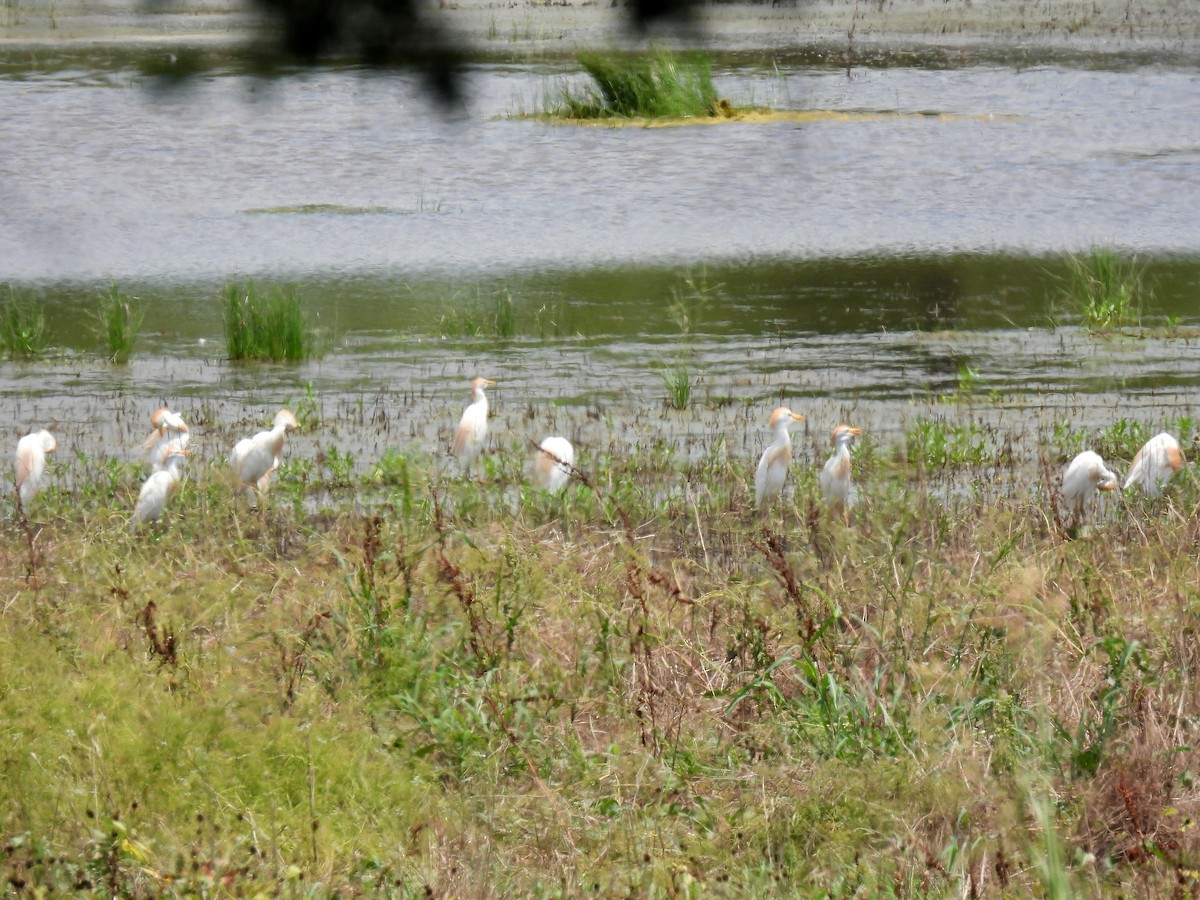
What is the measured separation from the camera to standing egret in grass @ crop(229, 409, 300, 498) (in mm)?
6898

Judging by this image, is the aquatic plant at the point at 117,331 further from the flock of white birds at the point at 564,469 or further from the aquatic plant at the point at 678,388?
the aquatic plant at the point at 678,388

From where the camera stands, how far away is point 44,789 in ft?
11.5

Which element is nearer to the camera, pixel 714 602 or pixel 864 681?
pixel 864 681

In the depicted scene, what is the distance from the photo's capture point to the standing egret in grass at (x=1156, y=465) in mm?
6387

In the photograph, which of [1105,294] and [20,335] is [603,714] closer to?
[20,335]

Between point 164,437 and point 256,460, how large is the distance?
0.82 meters

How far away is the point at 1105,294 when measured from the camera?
34.6 feet

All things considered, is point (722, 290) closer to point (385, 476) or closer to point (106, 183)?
point (385, 476)

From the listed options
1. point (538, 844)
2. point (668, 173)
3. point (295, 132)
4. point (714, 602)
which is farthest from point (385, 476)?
point (295, 132)

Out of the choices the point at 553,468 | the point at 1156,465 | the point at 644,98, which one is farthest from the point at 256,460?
the point at 644,98

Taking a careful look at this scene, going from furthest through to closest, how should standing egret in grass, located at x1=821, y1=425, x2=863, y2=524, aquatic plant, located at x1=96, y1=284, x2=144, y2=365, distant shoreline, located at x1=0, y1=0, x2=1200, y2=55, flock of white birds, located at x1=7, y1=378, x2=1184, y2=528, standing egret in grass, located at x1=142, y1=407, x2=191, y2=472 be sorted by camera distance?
aquatic plant, located at x1=96, y1=284, x2=144, y2=365
standing egret in grass, located at x1=142, y1=407, x2=191, y2=472
standing egret in grass, located at x1=821, y1=425, x2=863, y2=524
flock of white birds, located at x1=7, y1=378, x2=1184, y2=528
distant shoreline, located at x1=0, y1=0, x2=1200, y2=55

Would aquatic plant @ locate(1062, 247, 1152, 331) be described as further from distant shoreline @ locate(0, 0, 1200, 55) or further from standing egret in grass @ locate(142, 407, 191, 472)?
standing egret in grass @ locate(142, 407, 191, 472)

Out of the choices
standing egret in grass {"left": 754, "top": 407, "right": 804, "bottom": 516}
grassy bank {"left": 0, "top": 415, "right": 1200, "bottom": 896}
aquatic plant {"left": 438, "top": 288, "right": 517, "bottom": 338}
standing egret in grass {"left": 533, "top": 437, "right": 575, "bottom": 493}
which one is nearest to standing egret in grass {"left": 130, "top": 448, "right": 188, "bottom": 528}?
grassy bank {"left": 0, "top": 415, "right": 1200, "bottom": 896}

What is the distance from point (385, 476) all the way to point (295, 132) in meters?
13.3
